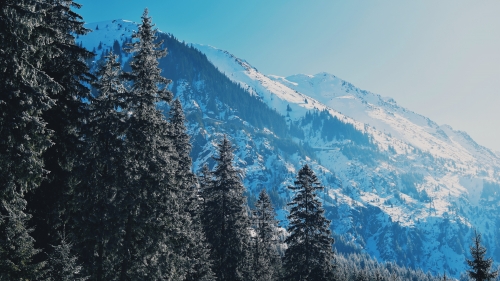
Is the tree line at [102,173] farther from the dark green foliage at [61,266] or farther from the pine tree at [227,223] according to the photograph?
the pine tree at [227,223]

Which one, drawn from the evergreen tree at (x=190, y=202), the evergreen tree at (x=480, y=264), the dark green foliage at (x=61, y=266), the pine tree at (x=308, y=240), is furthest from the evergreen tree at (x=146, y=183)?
the evergreen tree at (x=480, y=264)

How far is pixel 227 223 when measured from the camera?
33.4 m

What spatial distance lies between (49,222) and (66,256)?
12.1 ft

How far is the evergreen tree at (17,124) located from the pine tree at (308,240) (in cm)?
2131

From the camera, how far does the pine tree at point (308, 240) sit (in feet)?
99.6

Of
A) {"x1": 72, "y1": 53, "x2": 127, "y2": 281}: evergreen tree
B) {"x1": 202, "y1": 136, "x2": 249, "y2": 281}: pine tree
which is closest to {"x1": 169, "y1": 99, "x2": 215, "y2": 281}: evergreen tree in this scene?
{"x1": 202, "y1": 136, "x2": 249, "y2": 281}: pine tree

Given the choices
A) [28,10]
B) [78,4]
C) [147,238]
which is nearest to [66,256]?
[147,238]

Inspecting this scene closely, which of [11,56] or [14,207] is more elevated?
[11,56]

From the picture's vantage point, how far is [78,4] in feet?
68.4

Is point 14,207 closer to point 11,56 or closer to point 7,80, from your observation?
point 7,80

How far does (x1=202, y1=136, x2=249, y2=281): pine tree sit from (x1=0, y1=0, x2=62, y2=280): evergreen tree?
830 inches

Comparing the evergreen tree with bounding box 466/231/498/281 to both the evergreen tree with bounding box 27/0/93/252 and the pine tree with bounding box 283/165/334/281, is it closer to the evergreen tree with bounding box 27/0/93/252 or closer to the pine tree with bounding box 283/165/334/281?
the pine tree with bounding box 283/165/334/281

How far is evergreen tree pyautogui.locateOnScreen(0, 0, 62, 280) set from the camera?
40.3ft

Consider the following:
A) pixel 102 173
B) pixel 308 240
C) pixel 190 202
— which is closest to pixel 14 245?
pixel 102 173
